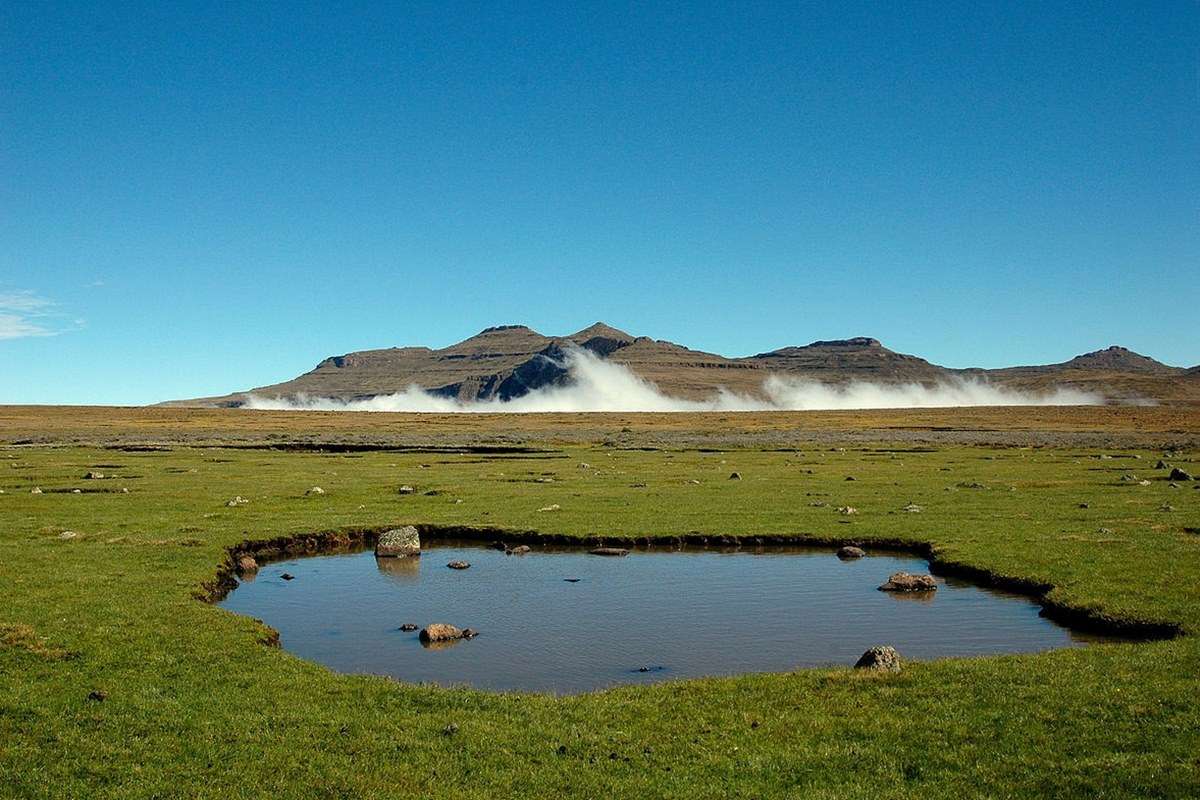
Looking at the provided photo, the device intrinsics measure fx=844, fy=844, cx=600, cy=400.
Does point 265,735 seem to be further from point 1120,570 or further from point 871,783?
point 1120,570

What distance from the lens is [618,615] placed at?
34250mm

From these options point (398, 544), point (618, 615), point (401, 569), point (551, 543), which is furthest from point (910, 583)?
point (398, 544)

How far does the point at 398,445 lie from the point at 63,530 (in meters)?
93.6

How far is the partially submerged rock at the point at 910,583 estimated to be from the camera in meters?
38.1

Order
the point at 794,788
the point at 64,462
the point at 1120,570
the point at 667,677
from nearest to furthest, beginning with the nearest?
the point at 794,788, the point at 667,677, the point at 1120,570, the point at 64,462

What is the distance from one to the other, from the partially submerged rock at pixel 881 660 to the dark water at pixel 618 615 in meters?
3.57

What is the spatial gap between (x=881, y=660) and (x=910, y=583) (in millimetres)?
15581

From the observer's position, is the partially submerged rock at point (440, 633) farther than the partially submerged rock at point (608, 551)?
No

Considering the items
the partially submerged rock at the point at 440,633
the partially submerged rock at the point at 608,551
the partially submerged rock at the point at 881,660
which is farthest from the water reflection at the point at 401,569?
the partially submerged rock at the point at 881,660

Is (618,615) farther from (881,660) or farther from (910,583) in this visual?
(910,583)

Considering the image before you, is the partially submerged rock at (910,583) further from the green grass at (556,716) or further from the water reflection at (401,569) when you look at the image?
the water reflection at (401,569)

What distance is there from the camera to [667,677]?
86.3 ft

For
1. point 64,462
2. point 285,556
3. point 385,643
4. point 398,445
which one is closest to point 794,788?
point 385,643

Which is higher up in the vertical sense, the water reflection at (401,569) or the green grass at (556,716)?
the green grass at (556,716)
